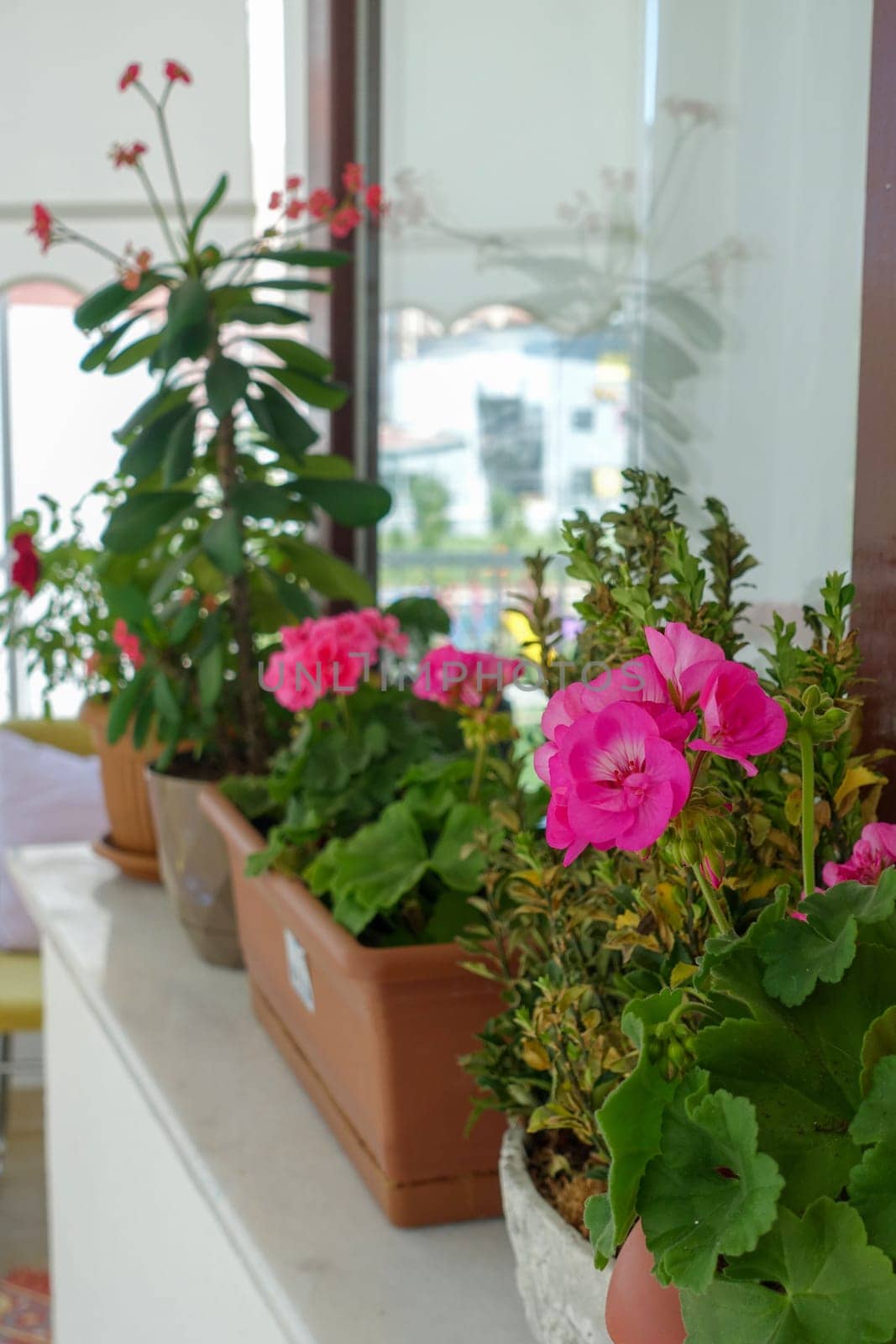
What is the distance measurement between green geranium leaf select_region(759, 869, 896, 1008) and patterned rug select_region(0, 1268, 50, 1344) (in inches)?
99.8

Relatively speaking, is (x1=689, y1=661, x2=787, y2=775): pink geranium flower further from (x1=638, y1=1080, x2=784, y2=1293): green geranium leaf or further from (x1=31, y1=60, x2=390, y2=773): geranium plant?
(x1=31, y1=60, x2=390, y2=773): geranium plant

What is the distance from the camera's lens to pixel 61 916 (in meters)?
1.64

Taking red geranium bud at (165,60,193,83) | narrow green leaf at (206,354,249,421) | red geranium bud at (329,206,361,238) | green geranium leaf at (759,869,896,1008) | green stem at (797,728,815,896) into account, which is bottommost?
green geranium leaf at (759,869,896,1008)

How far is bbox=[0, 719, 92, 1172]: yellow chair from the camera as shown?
8.38ft

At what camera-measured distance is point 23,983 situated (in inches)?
104

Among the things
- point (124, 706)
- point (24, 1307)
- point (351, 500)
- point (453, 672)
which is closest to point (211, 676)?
point (124, 706)

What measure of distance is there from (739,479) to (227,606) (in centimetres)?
74

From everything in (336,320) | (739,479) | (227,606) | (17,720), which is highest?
(336,320)

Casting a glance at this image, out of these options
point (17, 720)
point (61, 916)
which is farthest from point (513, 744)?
point (17, 720)

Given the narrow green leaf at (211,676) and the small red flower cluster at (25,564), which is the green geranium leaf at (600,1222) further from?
the small red flower cluster at (25,564)

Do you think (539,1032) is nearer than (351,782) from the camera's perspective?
Yes

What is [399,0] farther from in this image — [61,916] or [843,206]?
[61,916]

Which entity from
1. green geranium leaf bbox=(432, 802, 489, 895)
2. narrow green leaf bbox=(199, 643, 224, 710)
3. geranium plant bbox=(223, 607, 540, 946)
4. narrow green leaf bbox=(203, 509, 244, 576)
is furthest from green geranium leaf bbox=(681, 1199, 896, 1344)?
narrow green leaf bbox=(199, 643, 224, 710)

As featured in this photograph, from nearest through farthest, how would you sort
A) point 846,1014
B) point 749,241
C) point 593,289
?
point 846,1014 < point 749,241 < point 593,289
